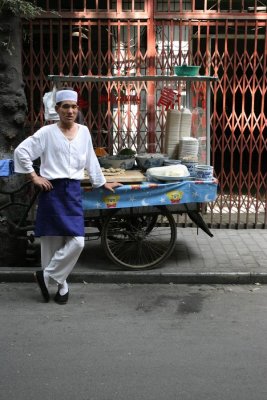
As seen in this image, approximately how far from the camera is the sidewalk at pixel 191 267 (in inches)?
227

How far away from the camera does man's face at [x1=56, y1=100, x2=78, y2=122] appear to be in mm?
4926

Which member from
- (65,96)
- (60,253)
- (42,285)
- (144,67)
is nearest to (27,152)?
(65,96)

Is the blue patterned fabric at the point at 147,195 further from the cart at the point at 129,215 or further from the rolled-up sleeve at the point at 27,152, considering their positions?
the rolled-up sleeve at the point at 27,152

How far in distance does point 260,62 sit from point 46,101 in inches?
123

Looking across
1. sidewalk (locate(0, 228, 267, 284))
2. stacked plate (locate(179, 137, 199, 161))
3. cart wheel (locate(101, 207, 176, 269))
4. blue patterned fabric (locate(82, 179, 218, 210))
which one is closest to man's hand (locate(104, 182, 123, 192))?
blue patterned fabric (locate(82, 179, 218, 210))

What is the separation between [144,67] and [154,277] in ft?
10.6

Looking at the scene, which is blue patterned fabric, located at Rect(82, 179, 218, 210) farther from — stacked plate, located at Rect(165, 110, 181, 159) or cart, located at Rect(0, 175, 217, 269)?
stacked plate, located at Rect(165, 110, 181, 159)

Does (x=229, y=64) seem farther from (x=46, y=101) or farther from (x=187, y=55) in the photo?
(x=46, y=101)

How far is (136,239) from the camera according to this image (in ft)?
19.7

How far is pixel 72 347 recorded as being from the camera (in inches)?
165

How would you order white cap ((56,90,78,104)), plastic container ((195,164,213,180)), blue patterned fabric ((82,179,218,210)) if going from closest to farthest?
white cap ((56,90,78,104)) < blue patterned fabric ((82,179,218,210)) < plastic container ((195,164,213,180))

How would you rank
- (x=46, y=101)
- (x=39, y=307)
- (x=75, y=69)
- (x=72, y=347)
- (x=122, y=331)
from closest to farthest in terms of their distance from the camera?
(x=72, y=347) < (x=122, y=331) < (x=39, y=307) < (x=46, y=101) < (x=75, y=69)

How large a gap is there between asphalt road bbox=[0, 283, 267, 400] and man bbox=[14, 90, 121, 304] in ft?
1.68

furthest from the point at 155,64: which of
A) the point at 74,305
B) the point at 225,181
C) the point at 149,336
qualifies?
the point at 149,336
